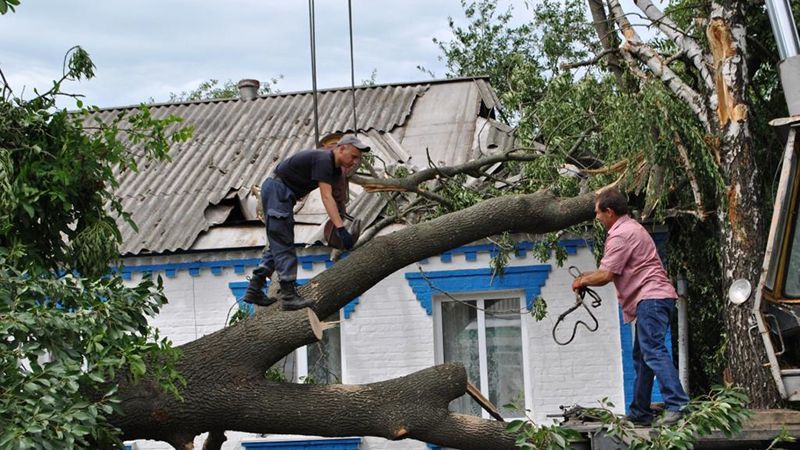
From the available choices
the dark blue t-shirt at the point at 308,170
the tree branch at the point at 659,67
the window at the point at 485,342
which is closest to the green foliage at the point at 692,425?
the dark blue t-shirt at the point at 308,170

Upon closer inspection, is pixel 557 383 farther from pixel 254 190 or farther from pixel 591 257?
pixel 254 190

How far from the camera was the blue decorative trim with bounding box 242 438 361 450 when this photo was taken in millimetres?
12805

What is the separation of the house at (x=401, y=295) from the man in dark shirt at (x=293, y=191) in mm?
3648

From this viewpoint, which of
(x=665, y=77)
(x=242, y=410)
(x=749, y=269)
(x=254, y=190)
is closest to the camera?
(x=242, y=410)

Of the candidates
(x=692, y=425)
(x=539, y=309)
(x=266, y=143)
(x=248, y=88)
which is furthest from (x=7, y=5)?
(x=248, y=88)

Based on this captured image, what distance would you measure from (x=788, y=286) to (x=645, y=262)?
94cm

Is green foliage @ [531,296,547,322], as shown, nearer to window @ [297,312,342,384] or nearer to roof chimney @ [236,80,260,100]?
window @ [297,312,342,384]

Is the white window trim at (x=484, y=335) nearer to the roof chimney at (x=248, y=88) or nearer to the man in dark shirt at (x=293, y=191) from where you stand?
the man in dark shirt at (x=293, y=191)

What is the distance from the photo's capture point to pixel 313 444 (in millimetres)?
12938

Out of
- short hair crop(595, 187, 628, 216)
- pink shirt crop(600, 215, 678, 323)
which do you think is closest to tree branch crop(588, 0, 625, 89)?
short hair crop(595, 187, 628, 216)

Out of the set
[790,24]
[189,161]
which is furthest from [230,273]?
[790,24]

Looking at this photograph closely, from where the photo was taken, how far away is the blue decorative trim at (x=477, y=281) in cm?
1270

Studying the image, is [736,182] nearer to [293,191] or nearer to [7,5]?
[293,191]

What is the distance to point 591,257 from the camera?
40.7 feet
